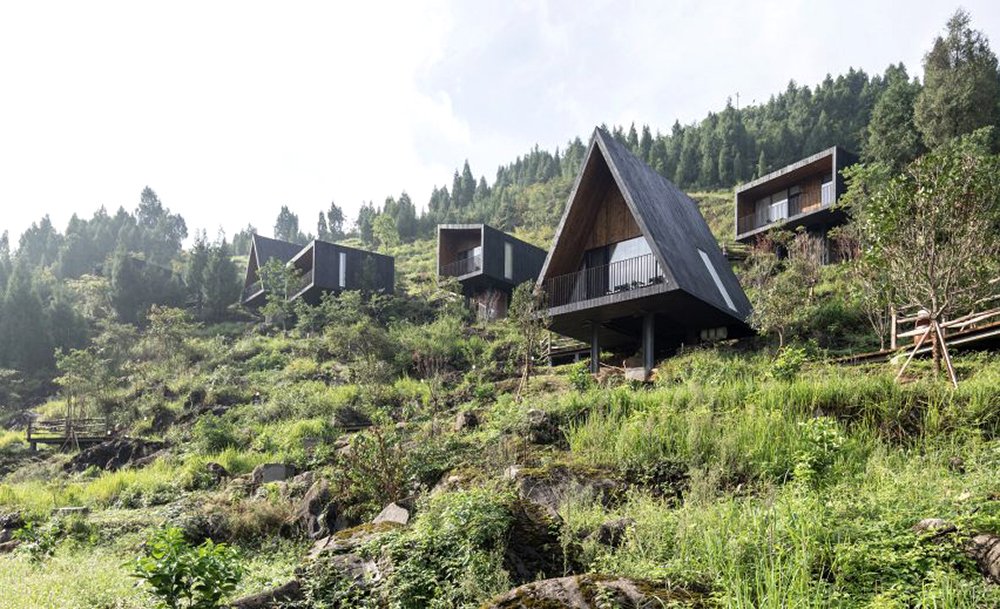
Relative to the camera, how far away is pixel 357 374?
23.2 m

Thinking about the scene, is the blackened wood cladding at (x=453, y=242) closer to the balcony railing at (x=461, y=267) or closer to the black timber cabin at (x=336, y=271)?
the balcony railing at (x=461, y=267)

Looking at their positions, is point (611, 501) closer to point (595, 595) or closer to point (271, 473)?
point (595, 595)

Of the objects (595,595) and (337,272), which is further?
(337,272)

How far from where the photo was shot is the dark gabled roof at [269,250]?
150 feet

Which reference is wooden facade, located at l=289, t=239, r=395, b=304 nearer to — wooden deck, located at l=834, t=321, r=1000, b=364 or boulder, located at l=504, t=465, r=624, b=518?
wooden deck, located at l=834, t=321, r=1000, b=364

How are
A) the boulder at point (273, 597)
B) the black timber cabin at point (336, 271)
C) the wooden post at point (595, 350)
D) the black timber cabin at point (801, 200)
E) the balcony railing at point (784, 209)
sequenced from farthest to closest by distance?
the black timber cabin at point (336, 271) < the balcony railing at point (784, 209) < the black timber cabin at point (801, 200) < the wooden post at point (595, 350) < the boulder at point (273, 597)

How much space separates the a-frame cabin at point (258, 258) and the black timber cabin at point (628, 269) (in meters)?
30.6

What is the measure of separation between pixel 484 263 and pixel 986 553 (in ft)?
101

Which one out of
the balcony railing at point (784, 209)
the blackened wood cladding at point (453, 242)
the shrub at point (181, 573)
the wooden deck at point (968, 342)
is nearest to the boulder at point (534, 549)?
the shrub at point (181, 573)

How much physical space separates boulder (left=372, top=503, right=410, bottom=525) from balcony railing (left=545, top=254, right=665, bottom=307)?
10842 millimetres

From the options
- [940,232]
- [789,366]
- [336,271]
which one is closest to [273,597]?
[789,366]

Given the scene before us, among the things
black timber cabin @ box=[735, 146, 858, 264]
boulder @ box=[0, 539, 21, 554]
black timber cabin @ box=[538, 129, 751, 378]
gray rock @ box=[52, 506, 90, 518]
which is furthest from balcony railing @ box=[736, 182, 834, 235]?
boulder @ box=[0, 539, 21, 554]

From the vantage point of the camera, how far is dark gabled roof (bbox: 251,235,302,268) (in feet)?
150

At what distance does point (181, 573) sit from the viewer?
15.0ft
